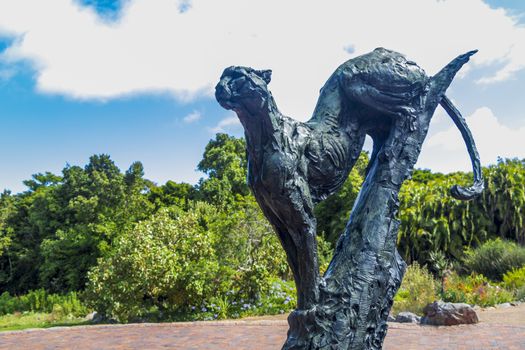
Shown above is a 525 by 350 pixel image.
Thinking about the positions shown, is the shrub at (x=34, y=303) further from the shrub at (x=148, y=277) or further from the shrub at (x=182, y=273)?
the shrub at (x=182, y=273)

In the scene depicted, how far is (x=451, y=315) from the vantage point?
8.62 m

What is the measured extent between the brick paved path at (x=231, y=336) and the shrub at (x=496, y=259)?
479cm

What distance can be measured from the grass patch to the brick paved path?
267cm

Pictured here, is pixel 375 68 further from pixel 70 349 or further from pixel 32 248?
pixel 32 248

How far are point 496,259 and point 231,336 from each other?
10077 mm

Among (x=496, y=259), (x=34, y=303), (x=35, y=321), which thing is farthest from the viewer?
(x=34, y=303)

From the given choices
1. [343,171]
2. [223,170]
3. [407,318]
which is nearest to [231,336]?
[407,318]

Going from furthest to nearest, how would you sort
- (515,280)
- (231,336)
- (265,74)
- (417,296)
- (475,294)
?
(515,280), (475,294), (417,296), (231,336), (265,74)

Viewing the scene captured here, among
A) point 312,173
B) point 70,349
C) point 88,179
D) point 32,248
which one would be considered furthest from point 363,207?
point 32,248

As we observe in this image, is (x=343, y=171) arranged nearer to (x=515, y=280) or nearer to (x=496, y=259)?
(x=515, y=280)

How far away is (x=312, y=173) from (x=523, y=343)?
5.44 metres

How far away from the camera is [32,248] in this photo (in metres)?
24.1

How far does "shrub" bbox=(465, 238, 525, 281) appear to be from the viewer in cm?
1434

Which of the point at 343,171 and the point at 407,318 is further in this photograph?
the point at 407,318
